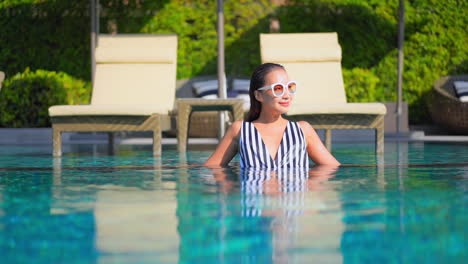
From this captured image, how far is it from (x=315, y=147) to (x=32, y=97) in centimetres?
636

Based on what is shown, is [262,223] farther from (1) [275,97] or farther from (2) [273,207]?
(1) [275,97]

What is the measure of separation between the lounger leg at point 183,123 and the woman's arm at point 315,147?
2.71 metres

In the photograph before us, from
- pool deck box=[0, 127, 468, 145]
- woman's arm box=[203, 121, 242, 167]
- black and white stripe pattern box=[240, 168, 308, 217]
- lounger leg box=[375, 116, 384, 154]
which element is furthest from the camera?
pool deck box=[0, 127, 468, 145]

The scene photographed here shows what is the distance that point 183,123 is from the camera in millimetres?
6852

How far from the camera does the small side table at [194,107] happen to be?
6711 mm

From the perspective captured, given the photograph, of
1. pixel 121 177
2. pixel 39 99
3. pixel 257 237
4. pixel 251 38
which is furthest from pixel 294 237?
pixel 251 38

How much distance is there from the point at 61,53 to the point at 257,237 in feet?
32.3

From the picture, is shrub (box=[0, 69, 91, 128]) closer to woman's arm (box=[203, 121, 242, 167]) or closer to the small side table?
the small side table

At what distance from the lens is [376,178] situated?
3.77m

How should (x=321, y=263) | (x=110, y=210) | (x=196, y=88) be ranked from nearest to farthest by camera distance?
(x=321, y=263)
(x=110, y=210)
(x=196, y=88)

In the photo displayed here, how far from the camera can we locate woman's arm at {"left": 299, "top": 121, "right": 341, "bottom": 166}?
13.5ft

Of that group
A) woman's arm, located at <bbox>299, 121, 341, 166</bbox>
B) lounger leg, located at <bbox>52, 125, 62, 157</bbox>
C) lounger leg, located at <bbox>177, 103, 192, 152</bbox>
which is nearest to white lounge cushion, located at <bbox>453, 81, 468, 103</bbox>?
lounger leg, located at <bbox>177, 103, 192, 152</bbox>

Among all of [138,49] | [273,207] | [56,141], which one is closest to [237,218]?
[273,207]

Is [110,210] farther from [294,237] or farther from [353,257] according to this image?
[353,257]
